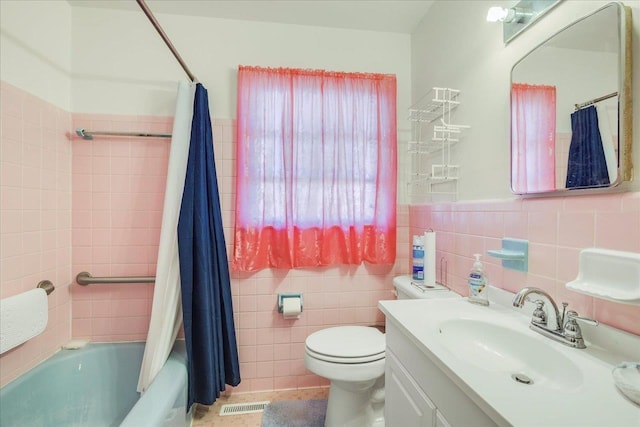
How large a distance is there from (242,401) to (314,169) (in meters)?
1.55

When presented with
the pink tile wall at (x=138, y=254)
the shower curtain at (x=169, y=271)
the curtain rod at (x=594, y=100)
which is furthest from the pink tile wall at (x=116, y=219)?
the curtain rod at (x=594, y=100)

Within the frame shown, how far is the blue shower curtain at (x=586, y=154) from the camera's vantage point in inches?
30.5

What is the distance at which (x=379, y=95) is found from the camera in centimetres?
183

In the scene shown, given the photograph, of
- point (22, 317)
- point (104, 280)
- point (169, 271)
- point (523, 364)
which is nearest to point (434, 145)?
point (523, 364)

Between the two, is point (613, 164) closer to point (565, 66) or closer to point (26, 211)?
point (565, 66)

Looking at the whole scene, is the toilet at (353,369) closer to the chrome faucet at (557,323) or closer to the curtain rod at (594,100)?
the chrome faucet at (557,323)

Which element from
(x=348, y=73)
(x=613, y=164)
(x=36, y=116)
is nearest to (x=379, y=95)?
(x=348, y=73)

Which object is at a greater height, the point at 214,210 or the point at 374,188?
the point at 374,188

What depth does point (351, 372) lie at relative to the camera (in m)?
1.31

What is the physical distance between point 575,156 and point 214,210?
1588mm

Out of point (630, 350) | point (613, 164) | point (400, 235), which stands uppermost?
point (613, 164)

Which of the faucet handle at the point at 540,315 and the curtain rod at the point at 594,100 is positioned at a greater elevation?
the curtain rod at the point at 594,100

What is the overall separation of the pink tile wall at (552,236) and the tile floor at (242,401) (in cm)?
119

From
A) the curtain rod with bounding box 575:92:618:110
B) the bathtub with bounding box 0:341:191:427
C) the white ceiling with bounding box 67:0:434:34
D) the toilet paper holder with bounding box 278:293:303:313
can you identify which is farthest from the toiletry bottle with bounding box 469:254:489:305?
the white ceiling with bounding box 67:0:434:34
